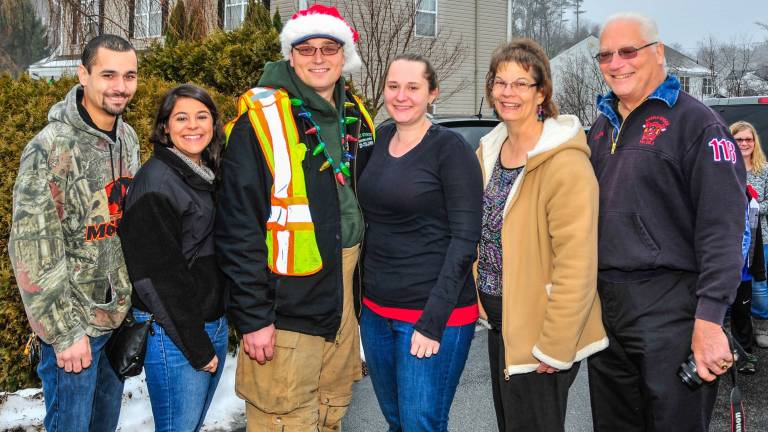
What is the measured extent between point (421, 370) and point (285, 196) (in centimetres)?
100

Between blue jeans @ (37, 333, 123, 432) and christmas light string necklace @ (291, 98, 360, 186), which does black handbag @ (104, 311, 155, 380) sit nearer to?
blue jeans @ (37, 333, 123, 432)

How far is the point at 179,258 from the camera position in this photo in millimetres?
2525

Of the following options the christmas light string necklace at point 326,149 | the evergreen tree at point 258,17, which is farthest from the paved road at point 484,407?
the evergreen tree at point 258,17

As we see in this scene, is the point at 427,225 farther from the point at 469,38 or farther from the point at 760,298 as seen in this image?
the point at 469,38

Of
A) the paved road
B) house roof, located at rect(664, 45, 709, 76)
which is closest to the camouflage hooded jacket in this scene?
the paved road

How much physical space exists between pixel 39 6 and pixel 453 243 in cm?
871

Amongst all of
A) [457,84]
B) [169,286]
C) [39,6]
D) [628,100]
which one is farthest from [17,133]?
[457,84]

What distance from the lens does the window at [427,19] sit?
1678 cm

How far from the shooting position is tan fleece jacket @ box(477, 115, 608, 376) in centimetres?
251

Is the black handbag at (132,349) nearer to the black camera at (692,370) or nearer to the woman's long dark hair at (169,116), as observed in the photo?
the woman's long dark hair at (169,116)

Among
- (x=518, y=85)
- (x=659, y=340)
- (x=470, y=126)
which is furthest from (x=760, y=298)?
(x=518, y=85)

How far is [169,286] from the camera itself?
8.26ft

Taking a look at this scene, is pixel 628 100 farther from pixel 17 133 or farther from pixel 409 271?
pixel 17 133

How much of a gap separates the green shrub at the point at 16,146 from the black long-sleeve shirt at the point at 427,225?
221 centimetres
